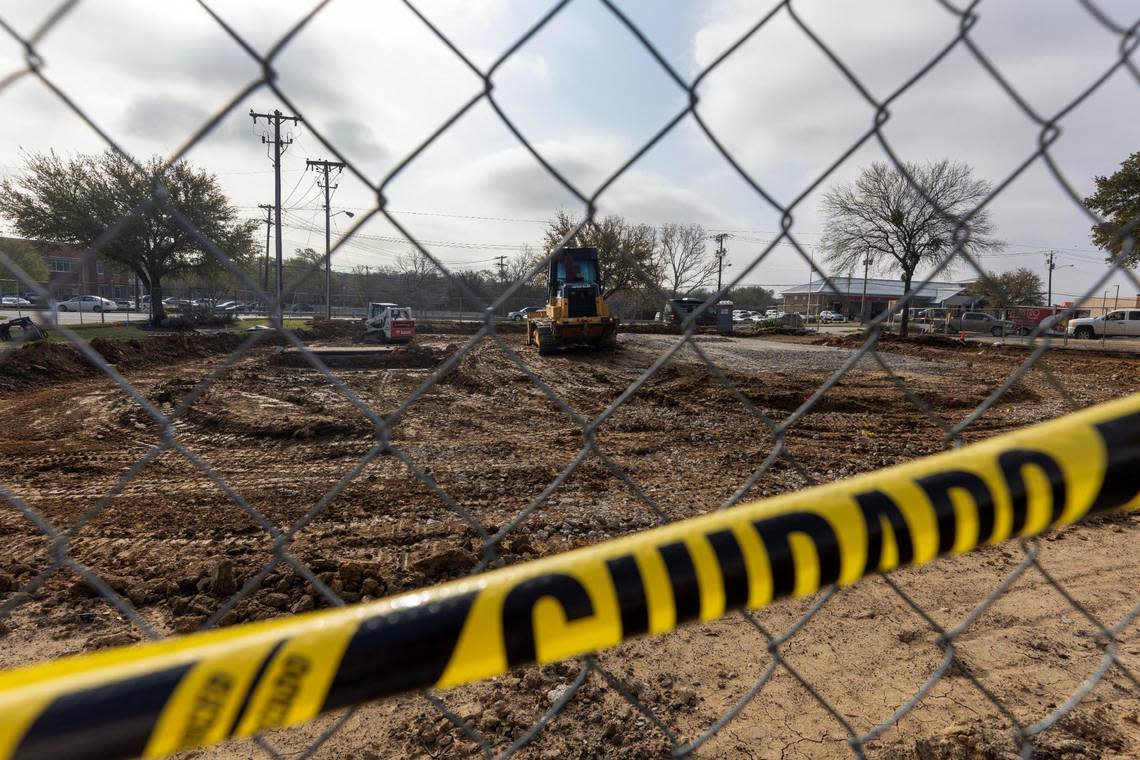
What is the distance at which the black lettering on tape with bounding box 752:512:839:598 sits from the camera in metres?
0.79

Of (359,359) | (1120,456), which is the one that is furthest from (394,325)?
(1120,456)

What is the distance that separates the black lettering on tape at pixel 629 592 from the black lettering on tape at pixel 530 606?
4cm

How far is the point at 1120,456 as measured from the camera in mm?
880

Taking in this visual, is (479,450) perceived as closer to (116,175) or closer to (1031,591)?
(116,175)

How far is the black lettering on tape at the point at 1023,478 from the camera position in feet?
2.78

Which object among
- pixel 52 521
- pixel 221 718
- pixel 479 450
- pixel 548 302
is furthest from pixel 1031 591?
pixel 548 302

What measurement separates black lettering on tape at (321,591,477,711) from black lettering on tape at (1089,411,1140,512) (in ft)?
3.16

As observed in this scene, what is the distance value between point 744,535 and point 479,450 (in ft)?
20.4

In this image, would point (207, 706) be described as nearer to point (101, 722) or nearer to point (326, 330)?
point (101, 722)

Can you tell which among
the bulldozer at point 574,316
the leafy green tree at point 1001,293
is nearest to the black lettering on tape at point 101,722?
the leafy green tree at point 1001,293

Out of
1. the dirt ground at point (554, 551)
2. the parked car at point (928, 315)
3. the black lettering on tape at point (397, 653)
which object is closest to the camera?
the black lettering on tape at point (397, 653)

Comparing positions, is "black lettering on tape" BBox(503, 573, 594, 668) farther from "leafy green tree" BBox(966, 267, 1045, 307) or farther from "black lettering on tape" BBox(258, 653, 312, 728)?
"leafy green tree" BBox(966, 267, 1045, 307)

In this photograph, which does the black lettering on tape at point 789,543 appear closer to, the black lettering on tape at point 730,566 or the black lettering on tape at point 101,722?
the black lettering on tape at point 730,566

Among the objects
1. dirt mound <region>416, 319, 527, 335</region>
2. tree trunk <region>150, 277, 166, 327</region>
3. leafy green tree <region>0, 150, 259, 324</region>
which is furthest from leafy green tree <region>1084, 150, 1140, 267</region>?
tree trunk <region>150, 277, 166, 327</region>
